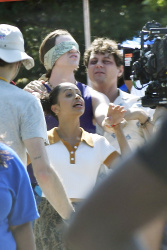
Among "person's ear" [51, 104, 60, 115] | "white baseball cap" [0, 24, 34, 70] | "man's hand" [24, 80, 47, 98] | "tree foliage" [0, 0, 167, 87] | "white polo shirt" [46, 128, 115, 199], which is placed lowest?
"tree foliage" [0, 0, 167, 87]

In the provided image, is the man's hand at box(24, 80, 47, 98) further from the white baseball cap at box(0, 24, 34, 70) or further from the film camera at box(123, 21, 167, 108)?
the white baseball cap at box(0, 24, 34, 70)

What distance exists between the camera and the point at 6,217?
8.45 feet

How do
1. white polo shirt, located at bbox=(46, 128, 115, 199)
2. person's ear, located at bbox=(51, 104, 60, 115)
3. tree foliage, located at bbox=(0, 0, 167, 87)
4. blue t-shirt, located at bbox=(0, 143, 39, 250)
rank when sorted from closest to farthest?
1. blue t-shirt, located at bbox=(0, 143, 39, 250)
2. white polo shirt, located at bbox=(46, 128, 115, 199)
3. person's ear, located at bbox=(51, 104, 60, 115)
4. tree foliage, located at bbox=(0, 0, 167, 87)

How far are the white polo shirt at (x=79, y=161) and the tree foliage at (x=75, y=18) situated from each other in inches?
220

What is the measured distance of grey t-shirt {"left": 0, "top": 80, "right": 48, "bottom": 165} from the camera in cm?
323

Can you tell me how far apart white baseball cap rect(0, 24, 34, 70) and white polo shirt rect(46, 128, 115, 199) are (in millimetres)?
632

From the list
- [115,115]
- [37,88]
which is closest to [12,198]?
[115,115]

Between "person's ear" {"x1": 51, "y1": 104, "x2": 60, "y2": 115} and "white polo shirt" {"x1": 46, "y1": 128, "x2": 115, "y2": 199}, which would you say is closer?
"white polo shirt" {"x1": 46, "y1": 128, "x2": 115, "y2": 199}

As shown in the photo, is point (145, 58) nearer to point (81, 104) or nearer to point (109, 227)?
point (81, 104)

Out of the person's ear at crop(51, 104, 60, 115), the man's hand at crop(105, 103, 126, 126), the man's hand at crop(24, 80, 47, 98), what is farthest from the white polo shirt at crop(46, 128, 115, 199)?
the man's hand at crop(24, 80, 47, 98)

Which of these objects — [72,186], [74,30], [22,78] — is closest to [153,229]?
[72,186]

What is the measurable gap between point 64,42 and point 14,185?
82.0 inches

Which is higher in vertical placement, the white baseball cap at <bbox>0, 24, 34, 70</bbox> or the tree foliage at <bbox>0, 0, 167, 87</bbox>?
the white baseball cap at <bbox>0, 24, 34, 70</bbox>

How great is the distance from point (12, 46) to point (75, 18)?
772 centimetres
